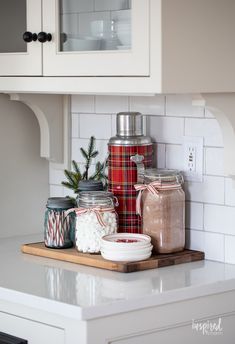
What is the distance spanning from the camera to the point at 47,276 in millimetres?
2379

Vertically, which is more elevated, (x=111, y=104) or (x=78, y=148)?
(x=111, y=104)

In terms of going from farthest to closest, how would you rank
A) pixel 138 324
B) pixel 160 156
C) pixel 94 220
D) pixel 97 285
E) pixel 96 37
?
1. pixel 160 156
2. pixel 94 220
3. pixel 96 37
4. pixel 97 285
5. pixel 138 324

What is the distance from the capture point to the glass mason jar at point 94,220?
2.51 meters

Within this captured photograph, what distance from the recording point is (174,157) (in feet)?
8.82

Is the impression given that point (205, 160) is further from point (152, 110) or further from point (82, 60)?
point (82, 60)

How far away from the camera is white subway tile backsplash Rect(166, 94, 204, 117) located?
2.60 m

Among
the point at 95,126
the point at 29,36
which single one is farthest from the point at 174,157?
the point at 29,36

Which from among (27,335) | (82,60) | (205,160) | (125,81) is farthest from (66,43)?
(27,335)

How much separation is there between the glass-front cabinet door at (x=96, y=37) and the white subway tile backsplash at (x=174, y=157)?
16.9 inches

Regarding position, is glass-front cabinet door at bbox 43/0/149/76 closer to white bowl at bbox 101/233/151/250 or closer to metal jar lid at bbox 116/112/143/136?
metal jar lid at bbox 116/112/143/136

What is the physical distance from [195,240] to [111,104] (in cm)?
56

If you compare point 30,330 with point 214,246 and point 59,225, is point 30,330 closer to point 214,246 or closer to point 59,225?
point 59,225

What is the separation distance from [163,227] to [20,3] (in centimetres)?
81

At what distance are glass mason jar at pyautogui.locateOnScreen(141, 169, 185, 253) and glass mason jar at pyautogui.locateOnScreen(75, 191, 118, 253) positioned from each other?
0.10m
